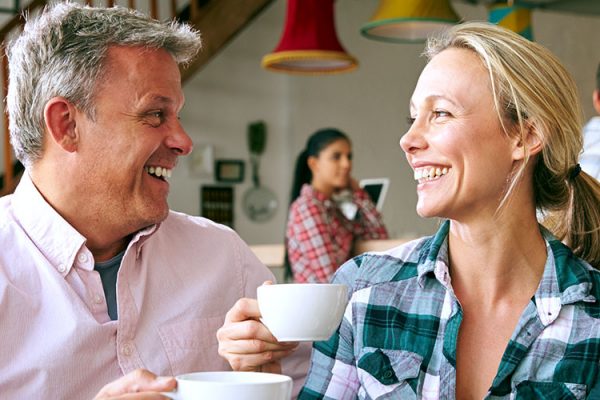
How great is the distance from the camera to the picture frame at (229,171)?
8031mm

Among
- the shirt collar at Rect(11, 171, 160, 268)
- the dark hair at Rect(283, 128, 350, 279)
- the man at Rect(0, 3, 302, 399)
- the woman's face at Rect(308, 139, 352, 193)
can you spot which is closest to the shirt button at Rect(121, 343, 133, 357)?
the man at Rect(0, 3, 302, 399)

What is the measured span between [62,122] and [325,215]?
2.76m

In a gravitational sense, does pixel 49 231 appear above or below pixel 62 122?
below

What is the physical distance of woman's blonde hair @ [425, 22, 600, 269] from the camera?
1395 mm

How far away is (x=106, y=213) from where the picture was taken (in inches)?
62.0

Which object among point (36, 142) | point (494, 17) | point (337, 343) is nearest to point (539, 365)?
→ point (337, 343)

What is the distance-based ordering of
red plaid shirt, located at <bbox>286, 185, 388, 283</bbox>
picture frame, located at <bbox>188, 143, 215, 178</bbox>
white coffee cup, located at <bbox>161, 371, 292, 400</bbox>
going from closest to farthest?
white coffee cup, located at <bbox>161, 371, 292, 400</bbox> → red plaid shirt, located at <bbox>286, 185, 388, 283</bbox> → picture frame, located at <bbox>188, 143, 215, 178</bbox>

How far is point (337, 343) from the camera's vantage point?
142cm

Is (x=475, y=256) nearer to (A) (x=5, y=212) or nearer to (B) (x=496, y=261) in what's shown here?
(B) (x=496, y=261)

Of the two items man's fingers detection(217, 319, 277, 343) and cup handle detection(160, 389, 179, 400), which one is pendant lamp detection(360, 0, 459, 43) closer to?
man's fingers detection(217, 319, 277, 343)

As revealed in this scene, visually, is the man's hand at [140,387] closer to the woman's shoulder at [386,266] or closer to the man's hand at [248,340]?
the man's hand at [248,340]

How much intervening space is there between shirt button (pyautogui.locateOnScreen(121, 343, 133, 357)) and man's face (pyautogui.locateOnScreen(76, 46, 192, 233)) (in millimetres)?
205

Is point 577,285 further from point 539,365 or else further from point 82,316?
point 82,316

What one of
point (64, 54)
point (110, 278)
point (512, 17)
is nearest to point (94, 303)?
point (110, 278)
